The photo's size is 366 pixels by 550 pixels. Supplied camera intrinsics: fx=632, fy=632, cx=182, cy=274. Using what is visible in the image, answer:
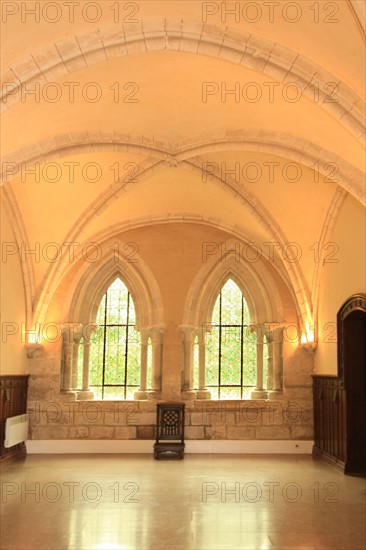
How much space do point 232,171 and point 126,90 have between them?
2905 mm

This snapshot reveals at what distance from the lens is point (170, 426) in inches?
426

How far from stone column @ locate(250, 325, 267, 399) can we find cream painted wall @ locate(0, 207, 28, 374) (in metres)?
4.28

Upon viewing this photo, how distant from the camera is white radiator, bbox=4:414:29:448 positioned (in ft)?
32.6

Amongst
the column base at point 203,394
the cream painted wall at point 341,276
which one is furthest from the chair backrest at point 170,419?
the cream painted wall at point 341,276

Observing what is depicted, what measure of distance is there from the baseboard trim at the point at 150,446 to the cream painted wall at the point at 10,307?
1418mm

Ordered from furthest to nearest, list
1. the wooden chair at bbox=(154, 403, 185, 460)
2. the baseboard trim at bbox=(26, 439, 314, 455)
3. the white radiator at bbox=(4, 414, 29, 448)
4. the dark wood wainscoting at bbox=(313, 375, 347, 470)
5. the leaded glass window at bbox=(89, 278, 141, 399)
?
the leaded glass window at bbox=(89, 278, 141, 399), the baseboard trim at bbox=(26, 439, 314, 455), the wooden chair at bbox=(154, 403, 185, 460), the white radiator at bbox=(4, 414, 29, 448), the dark wood wainscoting at bbox=(313, 375, 347, 470)

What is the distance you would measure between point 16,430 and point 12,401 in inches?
20.1

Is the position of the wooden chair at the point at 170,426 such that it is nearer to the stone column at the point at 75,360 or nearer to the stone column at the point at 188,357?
the stone column at the point at 188,357

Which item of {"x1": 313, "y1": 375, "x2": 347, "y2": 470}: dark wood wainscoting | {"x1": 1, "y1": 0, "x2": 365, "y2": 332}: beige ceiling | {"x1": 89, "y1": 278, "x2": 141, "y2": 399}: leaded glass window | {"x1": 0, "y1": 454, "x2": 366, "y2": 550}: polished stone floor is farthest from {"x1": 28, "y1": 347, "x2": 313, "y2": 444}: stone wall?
{"x1": 1, "y1": 0, "x2": 365, "y2": 332}: beige ceiling

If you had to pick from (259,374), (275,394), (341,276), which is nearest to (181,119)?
(341,276)

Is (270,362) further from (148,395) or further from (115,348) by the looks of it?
(115,348)

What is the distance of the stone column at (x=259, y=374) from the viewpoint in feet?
38.5

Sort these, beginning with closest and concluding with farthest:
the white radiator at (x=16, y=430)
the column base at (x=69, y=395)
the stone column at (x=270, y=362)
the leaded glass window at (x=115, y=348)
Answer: the white radiator at (x=16, y=430) → the column base at (x=69, y=395) → the stone column at (x=270, y=362) → the leaded glass window at (x=115, y=348)

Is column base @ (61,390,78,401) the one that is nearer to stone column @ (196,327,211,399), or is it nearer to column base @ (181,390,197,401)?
column base @ (181,390,197,401)
